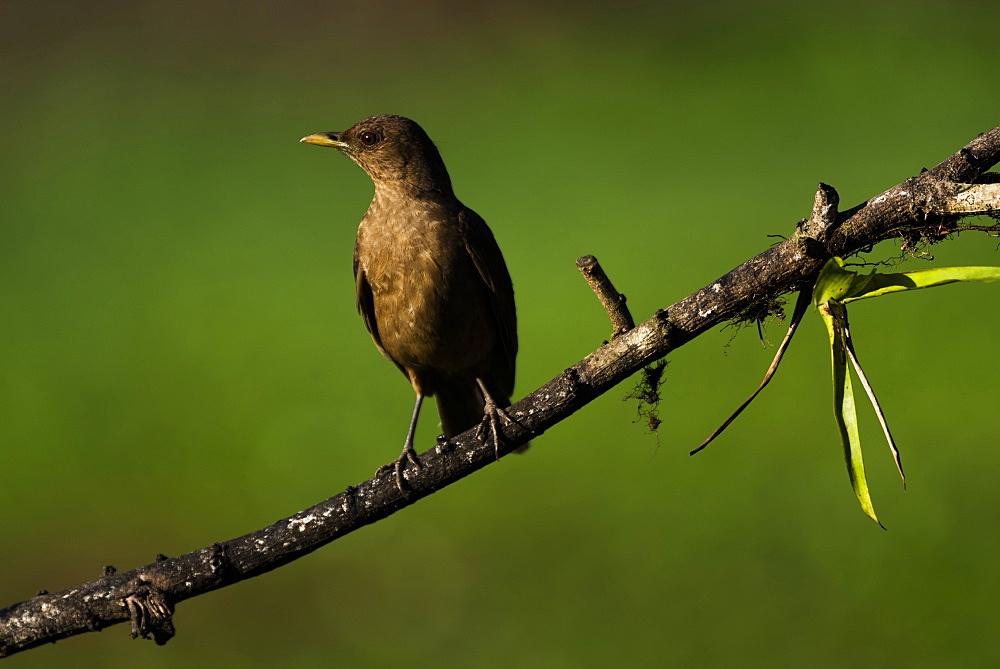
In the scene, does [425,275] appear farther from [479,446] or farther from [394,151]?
[479,446]

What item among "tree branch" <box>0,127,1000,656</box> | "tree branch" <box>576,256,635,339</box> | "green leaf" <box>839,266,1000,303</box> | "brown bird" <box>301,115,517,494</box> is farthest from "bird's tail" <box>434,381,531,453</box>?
"green leaf" <box>839,266,1000,303</box>

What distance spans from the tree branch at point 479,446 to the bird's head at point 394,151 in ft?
5.05

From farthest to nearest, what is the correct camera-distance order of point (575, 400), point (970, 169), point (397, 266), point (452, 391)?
point (452, 391), point (397, 266), point (575, 400), point (970, 169)

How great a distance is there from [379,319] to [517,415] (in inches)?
53.9

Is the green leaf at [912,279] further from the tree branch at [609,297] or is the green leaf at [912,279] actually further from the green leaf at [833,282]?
the tree branch at [609,297]

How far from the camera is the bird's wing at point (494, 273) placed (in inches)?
147

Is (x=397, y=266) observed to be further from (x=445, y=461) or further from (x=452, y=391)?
(x=445, y=461)

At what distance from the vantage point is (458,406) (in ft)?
14.0

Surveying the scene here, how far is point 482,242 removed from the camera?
149 inches

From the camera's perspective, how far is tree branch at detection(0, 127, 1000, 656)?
2.23m

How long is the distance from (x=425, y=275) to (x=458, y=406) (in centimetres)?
83

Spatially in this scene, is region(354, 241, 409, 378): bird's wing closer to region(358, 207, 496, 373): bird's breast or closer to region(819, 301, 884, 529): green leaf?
region(358, 207, 496, 373): bird's breast

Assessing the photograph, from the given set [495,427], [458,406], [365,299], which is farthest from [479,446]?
[458,406]

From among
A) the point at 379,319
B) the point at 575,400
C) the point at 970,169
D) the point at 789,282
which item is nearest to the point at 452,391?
the point at 379,319
